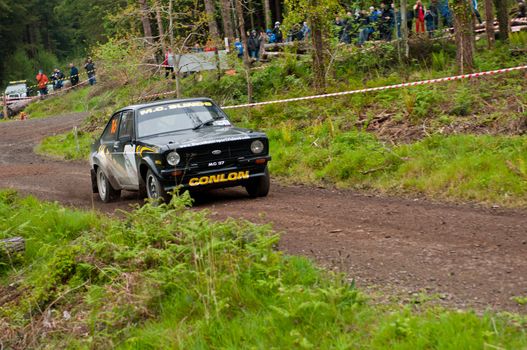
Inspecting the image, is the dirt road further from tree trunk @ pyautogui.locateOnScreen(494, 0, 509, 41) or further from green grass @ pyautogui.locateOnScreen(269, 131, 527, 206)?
tree trunk @ pyautogui.locateOnScreen(494, 0, 509, 41)

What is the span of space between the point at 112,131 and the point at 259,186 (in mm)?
3287

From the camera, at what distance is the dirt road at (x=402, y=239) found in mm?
5742

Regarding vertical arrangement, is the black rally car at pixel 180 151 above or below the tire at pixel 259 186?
above

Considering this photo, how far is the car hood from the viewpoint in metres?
10.2

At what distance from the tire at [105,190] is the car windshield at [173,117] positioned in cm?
172

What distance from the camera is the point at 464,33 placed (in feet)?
49.3

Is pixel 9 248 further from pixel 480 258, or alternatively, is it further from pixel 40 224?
pixel 480 258

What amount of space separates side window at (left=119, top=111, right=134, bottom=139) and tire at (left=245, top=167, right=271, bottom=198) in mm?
2166

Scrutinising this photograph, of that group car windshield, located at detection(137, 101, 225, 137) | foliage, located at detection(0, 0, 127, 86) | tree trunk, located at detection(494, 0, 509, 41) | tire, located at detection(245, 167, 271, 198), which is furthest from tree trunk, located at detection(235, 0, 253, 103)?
foliage, located at detection(0, 0, 127, 86)

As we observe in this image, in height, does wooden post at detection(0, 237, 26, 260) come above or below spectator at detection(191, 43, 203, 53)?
below

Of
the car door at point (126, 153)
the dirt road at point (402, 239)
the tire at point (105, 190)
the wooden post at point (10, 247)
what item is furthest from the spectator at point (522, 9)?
the wooden post at point (10, 247)

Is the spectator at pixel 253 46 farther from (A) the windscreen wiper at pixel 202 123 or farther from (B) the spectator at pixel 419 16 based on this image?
(A) the windscreen wiper at pixel 202 123

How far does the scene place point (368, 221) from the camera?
8539mm

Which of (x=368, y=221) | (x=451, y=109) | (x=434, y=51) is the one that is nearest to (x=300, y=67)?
(x=434, y=51)
